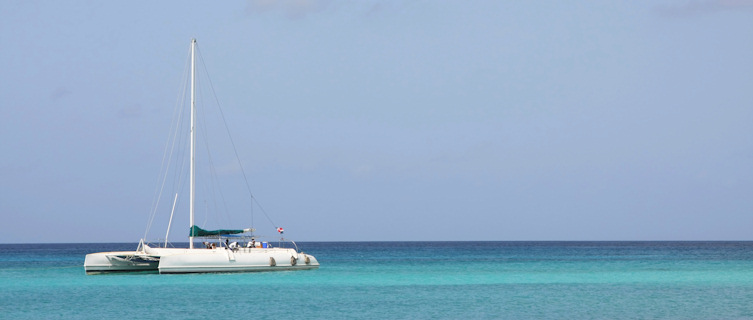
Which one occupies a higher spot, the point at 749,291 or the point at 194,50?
the point at 194,50

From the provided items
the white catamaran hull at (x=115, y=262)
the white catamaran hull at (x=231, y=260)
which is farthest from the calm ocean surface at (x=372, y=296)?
the white catamaran hull at (x=115, y=262)

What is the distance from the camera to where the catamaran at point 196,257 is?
45281 mm

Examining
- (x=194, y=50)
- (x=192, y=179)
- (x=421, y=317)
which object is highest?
(x=194, y=50)

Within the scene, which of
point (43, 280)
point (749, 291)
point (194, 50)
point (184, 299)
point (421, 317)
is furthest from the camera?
point (194, 50)

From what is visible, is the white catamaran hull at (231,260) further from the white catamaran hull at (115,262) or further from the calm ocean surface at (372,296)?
the white catamaran hull at (115,262)

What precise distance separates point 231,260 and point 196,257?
2094 mm

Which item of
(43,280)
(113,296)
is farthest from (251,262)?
(113,296)

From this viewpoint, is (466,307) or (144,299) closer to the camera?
(466,307)

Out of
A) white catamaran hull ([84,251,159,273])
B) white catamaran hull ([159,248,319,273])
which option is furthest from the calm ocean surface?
white catamaran hull ([84,251,159,273])

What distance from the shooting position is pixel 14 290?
125ft

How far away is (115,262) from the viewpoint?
4800 cm

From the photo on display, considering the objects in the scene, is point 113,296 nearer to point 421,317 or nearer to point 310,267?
point 421,317

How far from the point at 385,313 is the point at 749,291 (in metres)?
16.4

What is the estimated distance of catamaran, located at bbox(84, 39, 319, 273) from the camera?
4528 centimetres
